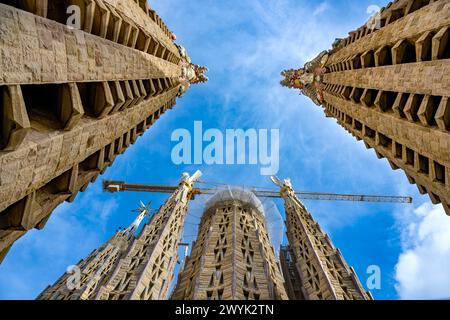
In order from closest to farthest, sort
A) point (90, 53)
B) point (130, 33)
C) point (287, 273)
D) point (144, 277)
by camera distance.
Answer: point (90, 53) → point (130, 33) → point (144, 277) → point (287, 273)

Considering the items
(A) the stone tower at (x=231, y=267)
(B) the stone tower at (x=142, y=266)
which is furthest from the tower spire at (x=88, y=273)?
(A) the stone tower at (x=231, y=267)

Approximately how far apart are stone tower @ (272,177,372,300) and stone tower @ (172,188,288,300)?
2.16 meters

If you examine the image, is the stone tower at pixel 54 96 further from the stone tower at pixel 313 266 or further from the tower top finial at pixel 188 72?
the tower top finial at pixel 188 72

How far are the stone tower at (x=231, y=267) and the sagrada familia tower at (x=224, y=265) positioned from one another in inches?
2.0

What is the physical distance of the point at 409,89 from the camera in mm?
15312

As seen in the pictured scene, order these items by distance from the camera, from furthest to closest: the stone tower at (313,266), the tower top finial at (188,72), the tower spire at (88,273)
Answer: the tower top finial at (188,72)
the tower spire at (88,273)
the stone tower at (313,266)

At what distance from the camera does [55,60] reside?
888 centimetres

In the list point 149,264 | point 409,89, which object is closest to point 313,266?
point 149,264

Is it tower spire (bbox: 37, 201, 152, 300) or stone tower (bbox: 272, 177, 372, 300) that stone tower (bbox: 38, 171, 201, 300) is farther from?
stone tower (bbox: 272, 177, 372, 300)

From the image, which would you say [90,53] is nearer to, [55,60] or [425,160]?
[55,60]

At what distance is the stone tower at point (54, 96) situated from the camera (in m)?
7.20

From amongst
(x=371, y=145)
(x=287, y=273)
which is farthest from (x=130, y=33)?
(x=287, y=273)

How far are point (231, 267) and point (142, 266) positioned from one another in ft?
16.8
